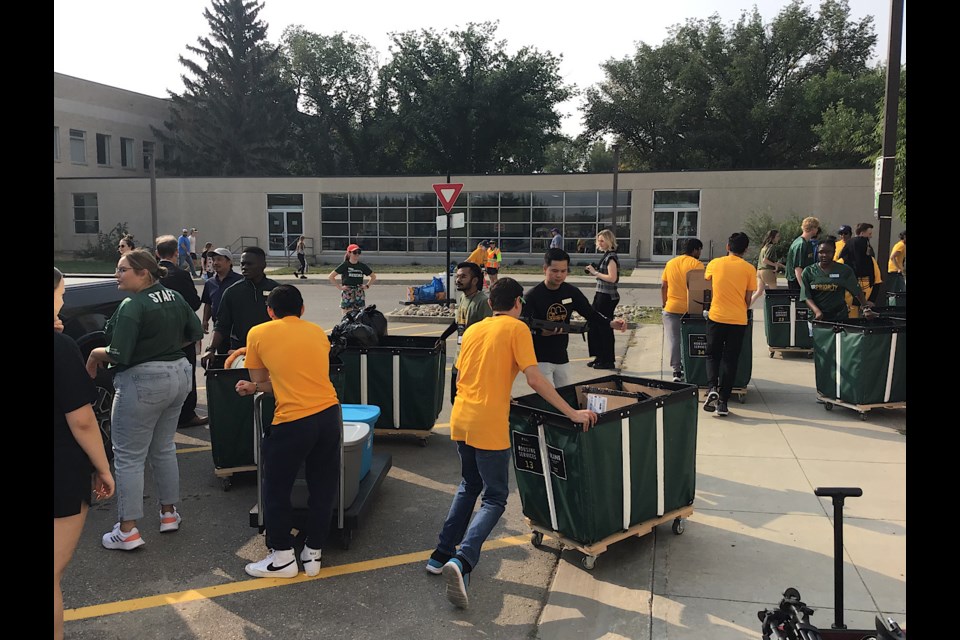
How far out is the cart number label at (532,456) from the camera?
15.1 feet

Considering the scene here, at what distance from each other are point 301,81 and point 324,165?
26.8 feet

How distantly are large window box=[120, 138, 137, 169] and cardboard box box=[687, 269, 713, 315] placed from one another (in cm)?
5165

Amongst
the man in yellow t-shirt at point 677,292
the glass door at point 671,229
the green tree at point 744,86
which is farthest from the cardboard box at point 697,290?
the green tree at point 744,86

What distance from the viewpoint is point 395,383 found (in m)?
7.32

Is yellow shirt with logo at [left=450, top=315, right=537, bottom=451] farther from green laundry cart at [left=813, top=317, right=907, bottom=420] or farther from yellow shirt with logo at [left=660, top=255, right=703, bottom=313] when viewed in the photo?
yellow shirt with logo at [left=660, top=255, right=703, bottom=313]

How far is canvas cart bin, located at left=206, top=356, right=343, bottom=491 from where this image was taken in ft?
19.8

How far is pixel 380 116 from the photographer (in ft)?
188

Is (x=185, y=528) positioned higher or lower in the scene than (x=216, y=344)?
lower

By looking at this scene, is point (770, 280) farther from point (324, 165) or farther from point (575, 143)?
point (324, 165)

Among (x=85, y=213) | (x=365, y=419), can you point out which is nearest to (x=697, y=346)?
(x=365, y=419)

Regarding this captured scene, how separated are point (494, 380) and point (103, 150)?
53.9 meters

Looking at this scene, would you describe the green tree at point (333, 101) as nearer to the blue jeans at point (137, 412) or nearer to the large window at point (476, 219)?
the large window at point (476, 219)
